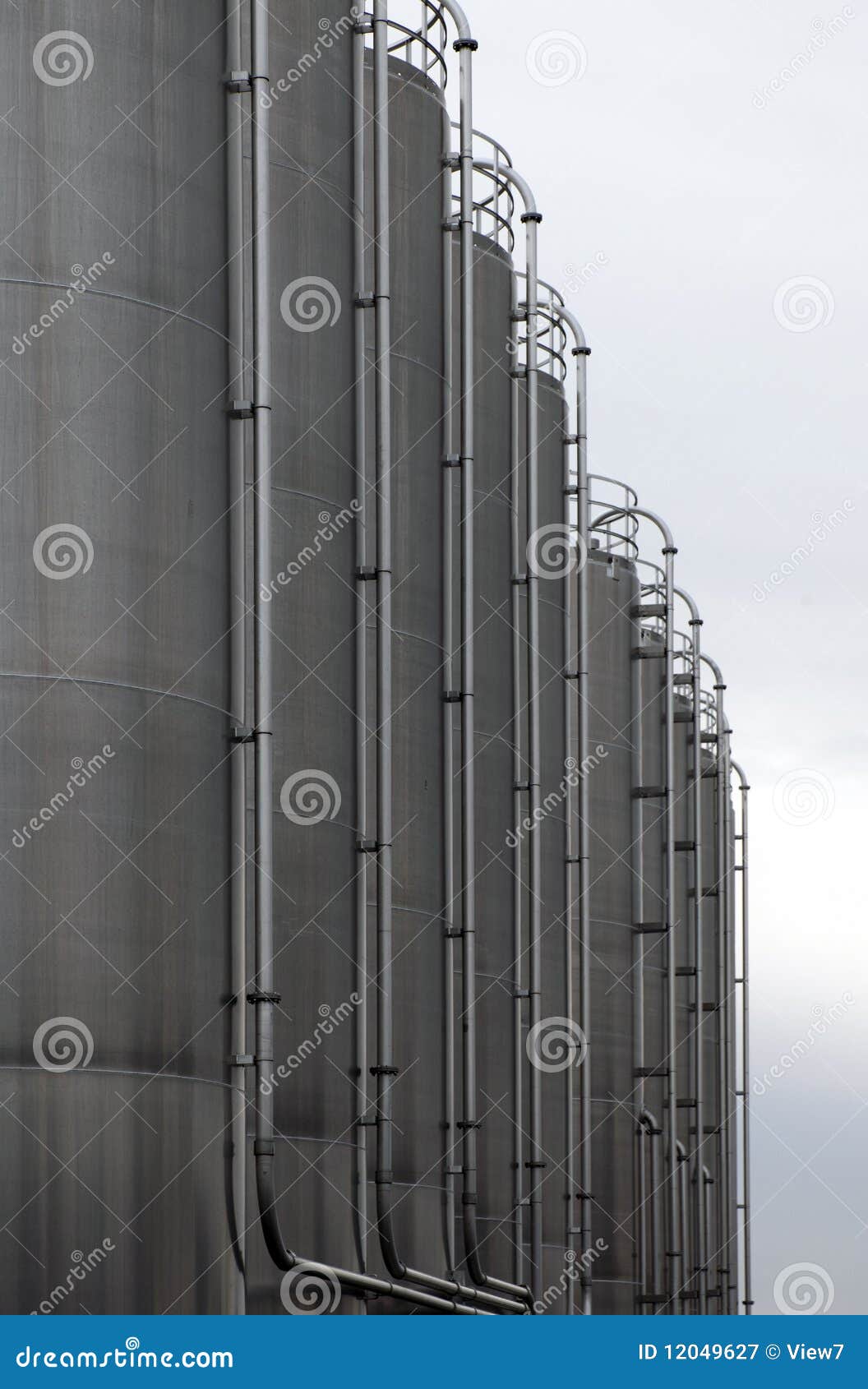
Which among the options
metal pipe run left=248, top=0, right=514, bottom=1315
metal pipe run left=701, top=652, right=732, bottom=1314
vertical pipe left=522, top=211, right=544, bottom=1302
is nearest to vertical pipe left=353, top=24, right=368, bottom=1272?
metal pipe run left=248, top=0, right=514, bottom=1315

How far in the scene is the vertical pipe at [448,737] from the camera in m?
22.3

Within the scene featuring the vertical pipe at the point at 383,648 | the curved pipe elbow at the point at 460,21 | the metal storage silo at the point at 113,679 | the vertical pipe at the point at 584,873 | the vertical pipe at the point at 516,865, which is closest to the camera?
the metal storage silo at the point at 113,679

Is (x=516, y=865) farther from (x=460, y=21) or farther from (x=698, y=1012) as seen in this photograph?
(x=698, y=1012)

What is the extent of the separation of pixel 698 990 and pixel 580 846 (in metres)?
8.53

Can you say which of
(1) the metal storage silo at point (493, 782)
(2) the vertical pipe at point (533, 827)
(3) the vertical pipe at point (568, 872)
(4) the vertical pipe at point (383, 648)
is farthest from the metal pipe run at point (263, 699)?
(3) the vertical pipe at point (568, 872)

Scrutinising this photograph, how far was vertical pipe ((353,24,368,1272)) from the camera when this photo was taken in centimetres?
1938

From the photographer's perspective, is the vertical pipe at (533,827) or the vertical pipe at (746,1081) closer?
the vertical pipe at (533,827)

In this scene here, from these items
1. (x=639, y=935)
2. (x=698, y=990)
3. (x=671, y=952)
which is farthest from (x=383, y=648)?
(x=698, y=990)

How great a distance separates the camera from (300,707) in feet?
61.4

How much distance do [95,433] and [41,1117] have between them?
→ 4.49 meters

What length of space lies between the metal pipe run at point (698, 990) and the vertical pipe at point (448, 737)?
1395 cm

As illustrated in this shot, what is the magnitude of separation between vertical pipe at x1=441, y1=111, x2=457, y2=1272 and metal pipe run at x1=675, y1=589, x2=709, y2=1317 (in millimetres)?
13954

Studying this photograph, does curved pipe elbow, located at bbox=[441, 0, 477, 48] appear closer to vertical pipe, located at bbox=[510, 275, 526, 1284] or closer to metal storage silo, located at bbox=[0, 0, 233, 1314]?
Answer: vertical pipe, located at bbox=[510, 275, 526, 1284]

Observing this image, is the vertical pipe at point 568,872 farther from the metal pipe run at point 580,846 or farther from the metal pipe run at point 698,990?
the metal pipe run at point 698,990
